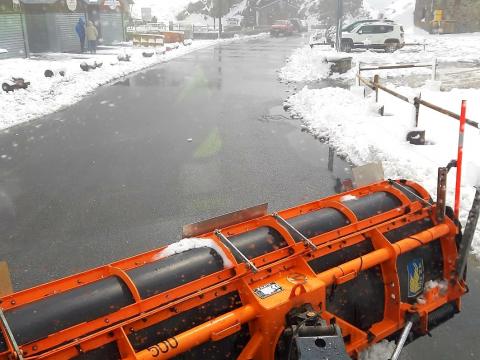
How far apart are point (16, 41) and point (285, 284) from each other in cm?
2826

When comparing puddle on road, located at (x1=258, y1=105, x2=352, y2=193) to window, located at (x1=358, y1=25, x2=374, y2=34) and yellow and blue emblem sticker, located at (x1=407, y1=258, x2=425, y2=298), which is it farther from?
window, located at (x1=358, y1=25, x2=374, y2=34)

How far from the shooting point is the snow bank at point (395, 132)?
7.88m

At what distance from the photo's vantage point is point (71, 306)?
3.13m

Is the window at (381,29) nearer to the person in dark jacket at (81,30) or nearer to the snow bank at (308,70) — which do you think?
the snow bank at (308,70)

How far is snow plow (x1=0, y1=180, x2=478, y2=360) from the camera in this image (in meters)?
3.05

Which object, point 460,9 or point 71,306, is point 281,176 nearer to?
point 71,306

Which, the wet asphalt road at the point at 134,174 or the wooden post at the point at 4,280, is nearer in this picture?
the wooden post at the point at 4,280

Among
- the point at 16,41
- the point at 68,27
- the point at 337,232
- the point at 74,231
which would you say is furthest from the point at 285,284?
the point at 68,27

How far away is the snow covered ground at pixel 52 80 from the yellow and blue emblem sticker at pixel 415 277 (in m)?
12.2

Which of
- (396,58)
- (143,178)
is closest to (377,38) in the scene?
(396,58)

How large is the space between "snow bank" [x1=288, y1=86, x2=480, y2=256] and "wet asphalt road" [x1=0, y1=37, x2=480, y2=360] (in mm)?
649

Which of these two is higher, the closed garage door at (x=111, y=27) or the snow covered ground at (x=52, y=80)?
the closed garage door at (x=111, y=27)

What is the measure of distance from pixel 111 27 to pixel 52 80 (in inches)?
871

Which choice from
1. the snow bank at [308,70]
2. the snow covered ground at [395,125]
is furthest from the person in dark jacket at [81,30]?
the snow covered ground at [395,125]
